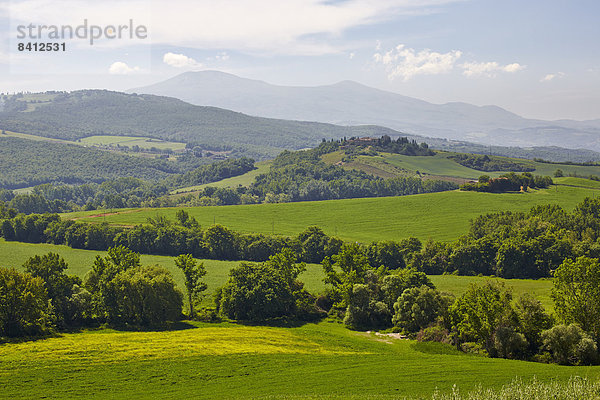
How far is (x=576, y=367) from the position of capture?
1951 inches

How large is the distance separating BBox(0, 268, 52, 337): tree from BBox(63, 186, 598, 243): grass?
2938 inches

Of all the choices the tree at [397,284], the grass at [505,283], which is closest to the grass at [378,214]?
the grass at [505,283]

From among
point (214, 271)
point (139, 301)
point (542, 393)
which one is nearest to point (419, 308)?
point (542, 393)

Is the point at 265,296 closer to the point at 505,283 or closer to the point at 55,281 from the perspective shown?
the point at 55,281

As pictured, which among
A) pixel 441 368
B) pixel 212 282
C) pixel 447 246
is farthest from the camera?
pixel 447 246

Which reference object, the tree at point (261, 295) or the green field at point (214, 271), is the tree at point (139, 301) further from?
the green field at point (214, 271)

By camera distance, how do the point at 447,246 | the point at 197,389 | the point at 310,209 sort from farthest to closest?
1. the point at 310,209
2. the point at 447,246
3. the point at 197,389

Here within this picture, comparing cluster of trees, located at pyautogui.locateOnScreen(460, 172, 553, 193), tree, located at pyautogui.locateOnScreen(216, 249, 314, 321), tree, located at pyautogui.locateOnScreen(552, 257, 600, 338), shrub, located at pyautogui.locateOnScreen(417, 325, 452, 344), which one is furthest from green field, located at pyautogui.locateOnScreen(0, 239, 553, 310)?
cluster of trees, located at pyautogui.locateOnScreen(460, 172, 553, 193)

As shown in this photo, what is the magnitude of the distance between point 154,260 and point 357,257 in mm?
52144

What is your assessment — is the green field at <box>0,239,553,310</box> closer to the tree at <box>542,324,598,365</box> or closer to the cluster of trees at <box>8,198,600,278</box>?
the cluster of trees at <box>8,198,600,278</box>

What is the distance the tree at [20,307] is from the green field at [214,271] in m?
29.7

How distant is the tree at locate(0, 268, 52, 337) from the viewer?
5975 cm

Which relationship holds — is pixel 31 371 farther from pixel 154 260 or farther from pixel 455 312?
pixel 154 260

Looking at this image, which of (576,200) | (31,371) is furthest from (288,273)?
(576,200)
